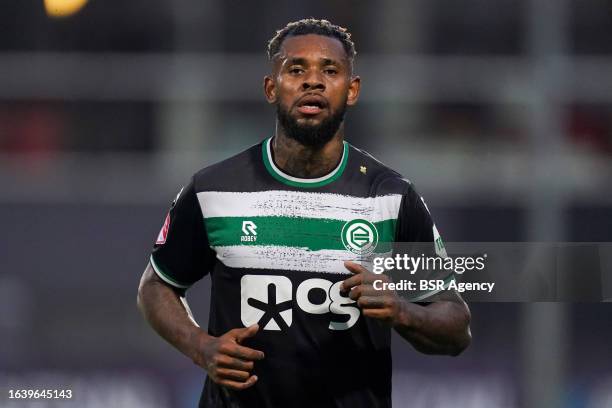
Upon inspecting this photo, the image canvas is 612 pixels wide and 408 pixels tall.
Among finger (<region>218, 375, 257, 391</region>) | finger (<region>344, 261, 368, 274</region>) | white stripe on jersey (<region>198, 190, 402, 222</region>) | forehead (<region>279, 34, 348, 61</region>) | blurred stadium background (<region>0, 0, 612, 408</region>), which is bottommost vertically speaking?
finger (<region>218, 375, 257, 391</region>)

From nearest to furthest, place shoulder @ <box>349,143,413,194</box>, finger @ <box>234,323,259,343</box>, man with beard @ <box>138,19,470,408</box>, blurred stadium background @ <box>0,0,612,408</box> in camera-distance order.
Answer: finger @ <box>234,323,259,343</box> → man with beard @ <box>138,19,470,408</box> → shoulder @ <box>349,143,413,194</box> → blurred stadium background @ <box>0,0,612,408</box>

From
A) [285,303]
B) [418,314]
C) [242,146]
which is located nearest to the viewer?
[418,314]

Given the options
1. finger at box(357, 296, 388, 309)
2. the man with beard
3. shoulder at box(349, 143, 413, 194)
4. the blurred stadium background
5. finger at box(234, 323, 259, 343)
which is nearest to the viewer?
finger at box(357, 296, 388, 309)

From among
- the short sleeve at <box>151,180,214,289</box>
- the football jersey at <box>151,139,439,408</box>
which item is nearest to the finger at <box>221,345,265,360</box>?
the football jersey at <box>151,139,439,408</box>

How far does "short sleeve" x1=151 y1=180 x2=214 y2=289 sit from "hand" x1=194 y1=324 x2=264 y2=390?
44cm

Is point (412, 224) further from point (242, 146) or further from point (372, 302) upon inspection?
point (242, 146)

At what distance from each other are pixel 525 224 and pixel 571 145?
0.75 metres

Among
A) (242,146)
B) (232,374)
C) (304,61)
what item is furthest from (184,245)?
(242,146)

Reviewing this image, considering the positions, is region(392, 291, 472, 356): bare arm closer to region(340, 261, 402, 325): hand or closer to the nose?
region(340, 261, 402, 325): hand

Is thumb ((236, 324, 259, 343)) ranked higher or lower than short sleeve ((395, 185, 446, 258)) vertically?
lower

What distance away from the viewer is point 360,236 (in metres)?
3.58

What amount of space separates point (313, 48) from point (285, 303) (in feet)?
2.60

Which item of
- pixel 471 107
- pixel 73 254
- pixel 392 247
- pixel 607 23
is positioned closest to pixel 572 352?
pixel 471 107

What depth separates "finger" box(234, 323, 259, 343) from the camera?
130 inches
